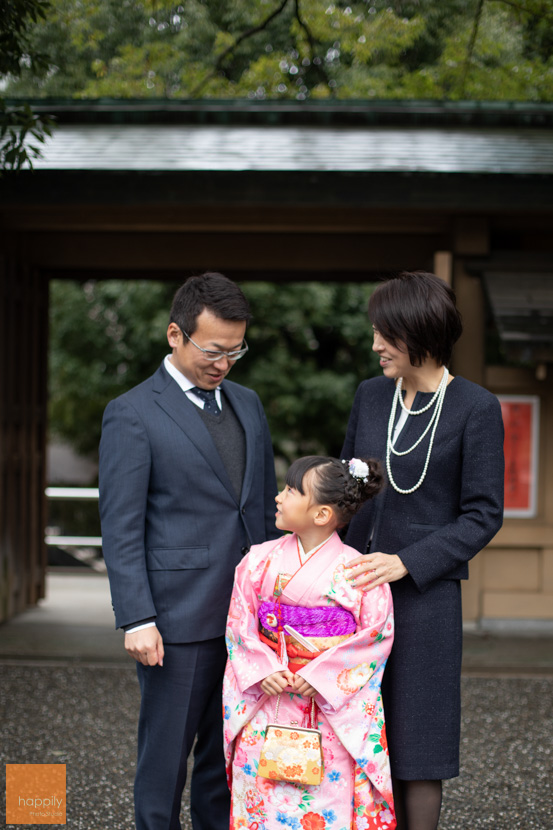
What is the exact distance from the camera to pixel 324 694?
6.49 ft

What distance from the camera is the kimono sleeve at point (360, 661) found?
1.99 m

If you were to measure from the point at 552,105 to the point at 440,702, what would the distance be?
5080 millimetres

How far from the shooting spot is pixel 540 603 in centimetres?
543

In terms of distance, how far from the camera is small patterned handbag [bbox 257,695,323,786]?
6.46ft

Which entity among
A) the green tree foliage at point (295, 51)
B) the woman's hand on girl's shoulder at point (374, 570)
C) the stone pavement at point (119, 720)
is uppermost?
the green tree foliage at point (295, 51)

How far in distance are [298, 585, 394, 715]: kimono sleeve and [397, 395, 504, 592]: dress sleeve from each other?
0.12 meters

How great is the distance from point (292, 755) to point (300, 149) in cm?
414

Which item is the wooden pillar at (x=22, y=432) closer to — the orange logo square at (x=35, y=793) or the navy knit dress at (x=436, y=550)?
the orange logo square at (x=35, y=793)

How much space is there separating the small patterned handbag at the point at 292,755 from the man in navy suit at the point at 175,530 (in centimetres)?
34

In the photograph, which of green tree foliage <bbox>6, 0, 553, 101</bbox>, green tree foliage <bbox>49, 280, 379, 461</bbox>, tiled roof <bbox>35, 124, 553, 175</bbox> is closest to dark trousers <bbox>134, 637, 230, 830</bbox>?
tiled roof <bbox>35, 124, 553, 175</bbox>

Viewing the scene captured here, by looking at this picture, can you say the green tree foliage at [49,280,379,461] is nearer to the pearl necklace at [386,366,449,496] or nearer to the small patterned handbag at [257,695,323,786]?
the pearl necklace at [386,366,449,496]

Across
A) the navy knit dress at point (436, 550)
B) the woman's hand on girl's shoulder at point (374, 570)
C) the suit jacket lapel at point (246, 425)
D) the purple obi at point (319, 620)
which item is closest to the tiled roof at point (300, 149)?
the suit jacket lapel at point (246, 425)

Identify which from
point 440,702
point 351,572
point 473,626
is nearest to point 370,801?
point 440,702

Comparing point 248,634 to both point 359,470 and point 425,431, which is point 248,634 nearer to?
point 359,470
